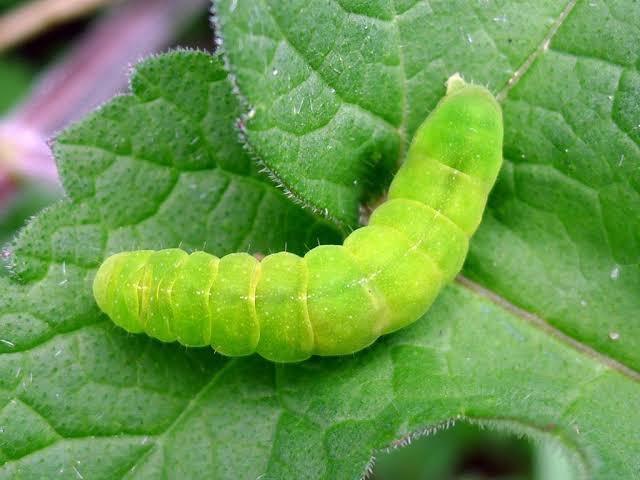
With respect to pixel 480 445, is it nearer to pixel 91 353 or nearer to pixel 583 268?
pixel 583 268

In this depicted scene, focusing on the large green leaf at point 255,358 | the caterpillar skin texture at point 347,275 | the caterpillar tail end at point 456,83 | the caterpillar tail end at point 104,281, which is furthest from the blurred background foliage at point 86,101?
the caterpillar tail end at point 456,83

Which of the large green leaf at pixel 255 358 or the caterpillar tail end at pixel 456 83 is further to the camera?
the caterpillar tail end at pixel 456 83

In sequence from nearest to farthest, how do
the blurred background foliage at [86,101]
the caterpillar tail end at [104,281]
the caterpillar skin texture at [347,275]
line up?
1. the caterpillar skin texture at [347,275]
2. the caterpillar tail end at [104,281]
3. the blurred background foliage at [86,101]

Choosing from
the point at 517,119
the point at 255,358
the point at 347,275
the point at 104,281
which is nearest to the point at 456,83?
the point at 517,119

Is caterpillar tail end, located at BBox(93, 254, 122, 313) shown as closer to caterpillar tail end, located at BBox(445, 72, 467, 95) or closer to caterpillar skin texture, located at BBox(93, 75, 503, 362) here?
caterpillar skin texture, located at BBox(93, 75, 503, 362)

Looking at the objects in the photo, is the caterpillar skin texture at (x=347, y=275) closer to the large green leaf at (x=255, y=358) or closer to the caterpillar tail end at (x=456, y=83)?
the caterpillar tail end at (x=456, y=83)

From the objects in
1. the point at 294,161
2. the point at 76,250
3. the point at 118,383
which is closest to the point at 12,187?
the point at 76,250

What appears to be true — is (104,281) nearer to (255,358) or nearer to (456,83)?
(255,358)
